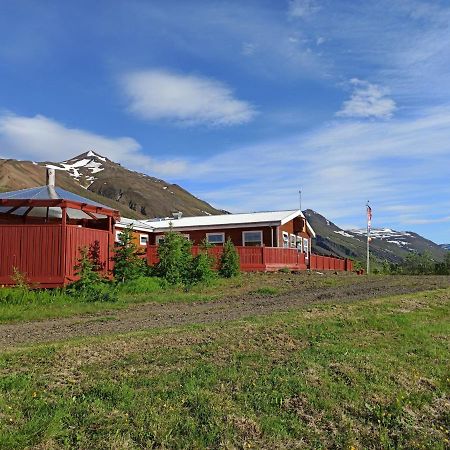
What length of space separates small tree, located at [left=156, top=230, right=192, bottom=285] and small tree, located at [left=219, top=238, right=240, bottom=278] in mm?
2846

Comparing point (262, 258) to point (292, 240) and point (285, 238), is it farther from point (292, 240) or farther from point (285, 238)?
point (292, 240)

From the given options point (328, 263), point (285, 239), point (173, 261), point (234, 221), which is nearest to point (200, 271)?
point (173, 261)

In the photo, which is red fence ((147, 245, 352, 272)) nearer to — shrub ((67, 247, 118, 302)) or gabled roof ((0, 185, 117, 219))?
gabled roof ((0, 185, 117, 219))

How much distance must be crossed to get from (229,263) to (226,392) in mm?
16362

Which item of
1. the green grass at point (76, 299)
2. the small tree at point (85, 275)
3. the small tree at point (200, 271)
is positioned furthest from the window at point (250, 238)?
the small tree at point (85, 275)

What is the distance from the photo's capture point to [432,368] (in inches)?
297

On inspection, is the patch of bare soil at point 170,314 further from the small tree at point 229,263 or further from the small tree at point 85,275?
the small tree at point 229,263

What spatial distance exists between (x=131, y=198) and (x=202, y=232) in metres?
159

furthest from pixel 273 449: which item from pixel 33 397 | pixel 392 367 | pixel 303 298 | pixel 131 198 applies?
pixel 131 198

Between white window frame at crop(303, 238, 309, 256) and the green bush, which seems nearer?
the green bush

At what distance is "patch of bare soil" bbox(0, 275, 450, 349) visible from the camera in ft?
30.8

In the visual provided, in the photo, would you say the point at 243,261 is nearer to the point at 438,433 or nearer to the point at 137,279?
the point at 137,279

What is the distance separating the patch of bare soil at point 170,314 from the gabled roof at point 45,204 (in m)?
5.41

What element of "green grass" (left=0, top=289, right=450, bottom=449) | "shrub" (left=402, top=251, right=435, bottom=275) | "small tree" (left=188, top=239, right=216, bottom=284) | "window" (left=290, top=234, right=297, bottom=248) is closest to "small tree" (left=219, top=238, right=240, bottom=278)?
"small tree" (left=188, top=239, right=216, bottom=284)
